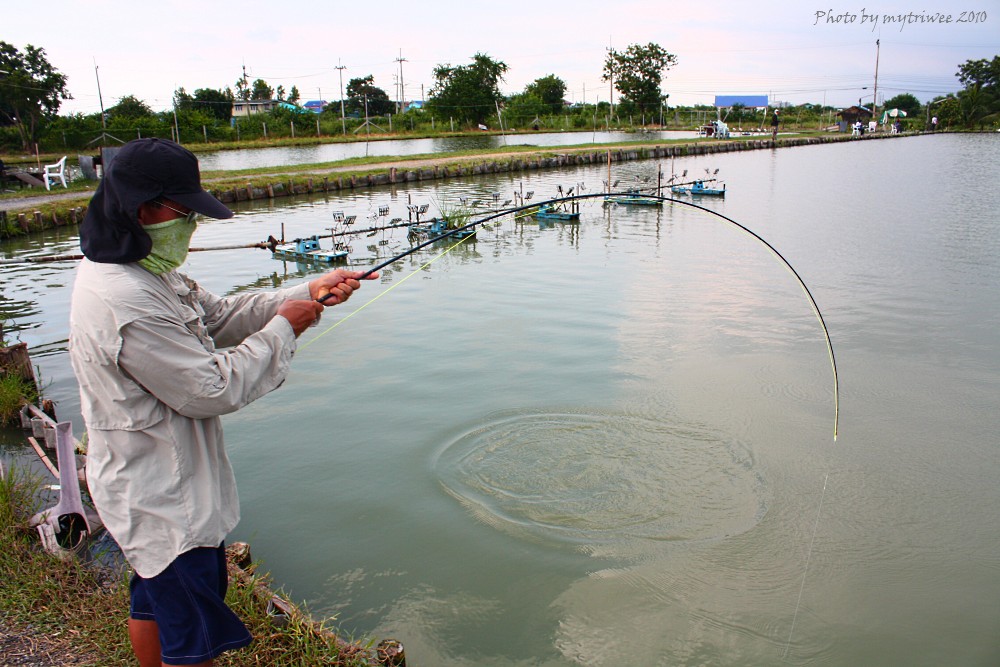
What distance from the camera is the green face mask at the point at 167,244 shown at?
6.10ft

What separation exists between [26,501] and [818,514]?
4.36m

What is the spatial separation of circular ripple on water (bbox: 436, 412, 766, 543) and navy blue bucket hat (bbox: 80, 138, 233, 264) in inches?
120

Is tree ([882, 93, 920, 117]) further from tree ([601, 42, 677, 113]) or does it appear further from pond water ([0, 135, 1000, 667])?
pond water ([0, 135, 1000, 667])

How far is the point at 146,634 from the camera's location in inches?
81.7

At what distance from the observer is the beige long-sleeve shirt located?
173 cm

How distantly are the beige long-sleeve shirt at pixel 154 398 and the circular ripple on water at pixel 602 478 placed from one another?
2.66m

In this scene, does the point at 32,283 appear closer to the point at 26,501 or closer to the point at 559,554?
the point at 26,501

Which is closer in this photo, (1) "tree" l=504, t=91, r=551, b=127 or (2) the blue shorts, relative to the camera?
(2) the blue shorts

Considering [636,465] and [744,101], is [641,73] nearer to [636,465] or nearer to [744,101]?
[744,101]

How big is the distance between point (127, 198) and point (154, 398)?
0.48 meters

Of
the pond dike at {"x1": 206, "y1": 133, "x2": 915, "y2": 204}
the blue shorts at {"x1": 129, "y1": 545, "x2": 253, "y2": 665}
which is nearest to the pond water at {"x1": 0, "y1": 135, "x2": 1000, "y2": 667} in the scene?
the blue shorts at {"x1": 129, "y1": 545, "x2": 253, "y2": 665}

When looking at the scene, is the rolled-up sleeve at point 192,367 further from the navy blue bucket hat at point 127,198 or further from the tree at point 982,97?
the tree at point 982,97

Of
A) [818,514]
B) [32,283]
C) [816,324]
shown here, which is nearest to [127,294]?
→ [818,514]

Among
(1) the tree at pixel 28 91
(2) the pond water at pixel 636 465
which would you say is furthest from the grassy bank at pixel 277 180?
(1) the tree at pixel 28 91
